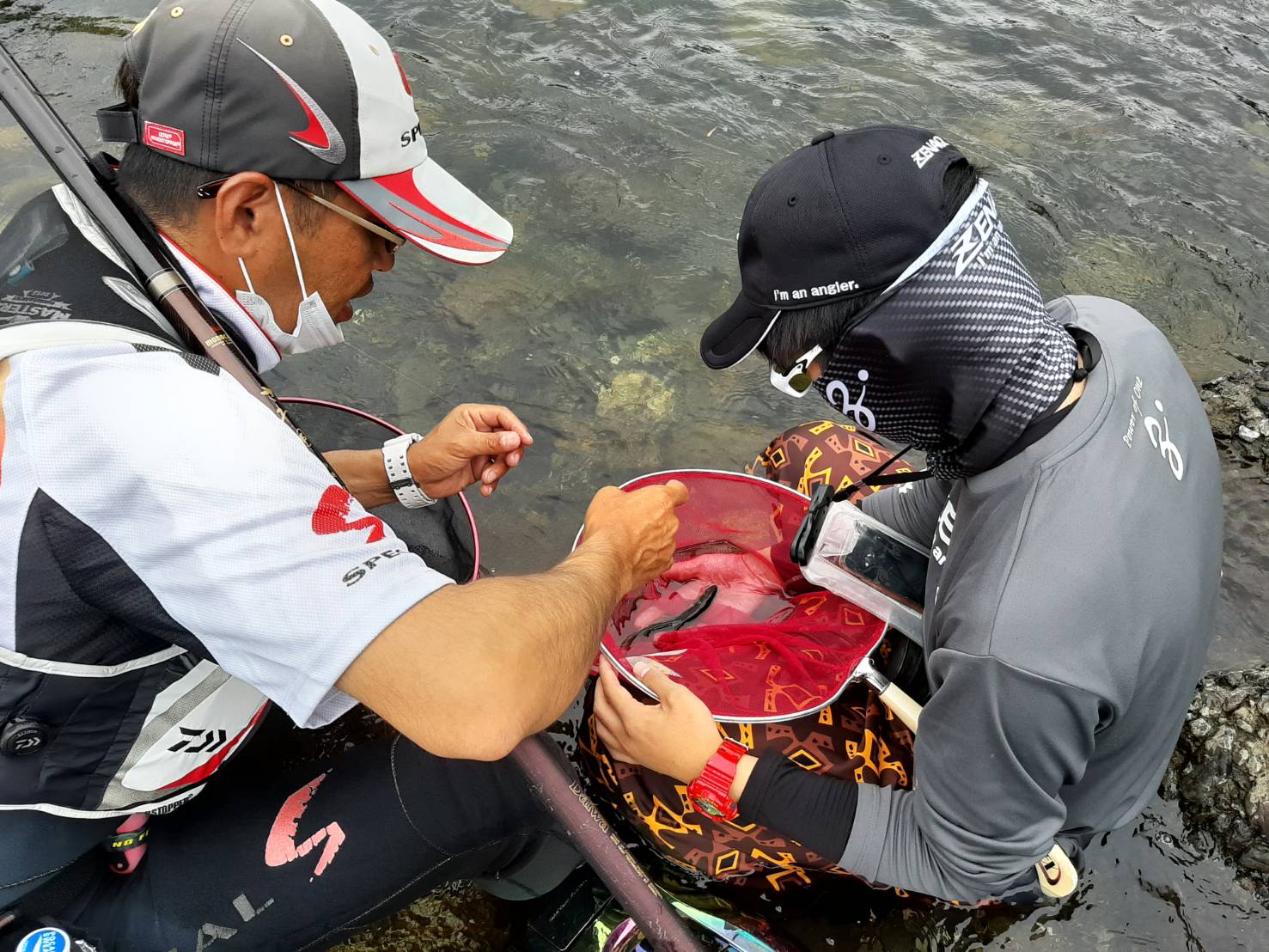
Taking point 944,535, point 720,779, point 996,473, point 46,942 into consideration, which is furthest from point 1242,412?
point 46,942

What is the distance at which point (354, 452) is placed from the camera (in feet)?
10.0

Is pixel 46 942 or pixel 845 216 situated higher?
pixel 845 216

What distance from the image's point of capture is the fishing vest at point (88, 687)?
5.71 ft

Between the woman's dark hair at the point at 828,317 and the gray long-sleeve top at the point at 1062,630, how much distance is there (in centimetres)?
49

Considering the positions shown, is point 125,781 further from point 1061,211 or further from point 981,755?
point 1061,211

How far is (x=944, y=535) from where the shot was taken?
2361 mm

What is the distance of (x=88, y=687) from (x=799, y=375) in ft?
5.67

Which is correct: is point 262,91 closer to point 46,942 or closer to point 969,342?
point 969,342

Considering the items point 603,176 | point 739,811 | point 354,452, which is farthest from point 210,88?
point 603,176

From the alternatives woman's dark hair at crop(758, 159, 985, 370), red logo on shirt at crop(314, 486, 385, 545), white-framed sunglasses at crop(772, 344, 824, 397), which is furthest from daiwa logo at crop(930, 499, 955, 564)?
red logo on shirt at crop(314, 486, 385, 545)

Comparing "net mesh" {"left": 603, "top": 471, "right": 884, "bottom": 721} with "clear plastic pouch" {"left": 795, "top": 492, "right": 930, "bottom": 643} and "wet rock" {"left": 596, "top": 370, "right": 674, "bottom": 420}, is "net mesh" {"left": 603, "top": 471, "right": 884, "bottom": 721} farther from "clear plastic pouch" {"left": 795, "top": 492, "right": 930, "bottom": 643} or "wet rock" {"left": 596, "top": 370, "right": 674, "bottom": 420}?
"wet rock" {"left": 596, "top": 370, "right": 674, "bottom": 420}

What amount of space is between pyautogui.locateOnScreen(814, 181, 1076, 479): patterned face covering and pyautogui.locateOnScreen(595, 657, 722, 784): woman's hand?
992 mm

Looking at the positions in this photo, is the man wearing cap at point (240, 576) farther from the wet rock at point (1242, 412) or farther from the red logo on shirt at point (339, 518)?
the wet rock at point (1242, 412)

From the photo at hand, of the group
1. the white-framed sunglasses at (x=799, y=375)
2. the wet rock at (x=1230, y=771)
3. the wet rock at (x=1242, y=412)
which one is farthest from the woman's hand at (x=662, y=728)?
the wet rock at (x=1242, y=412)
